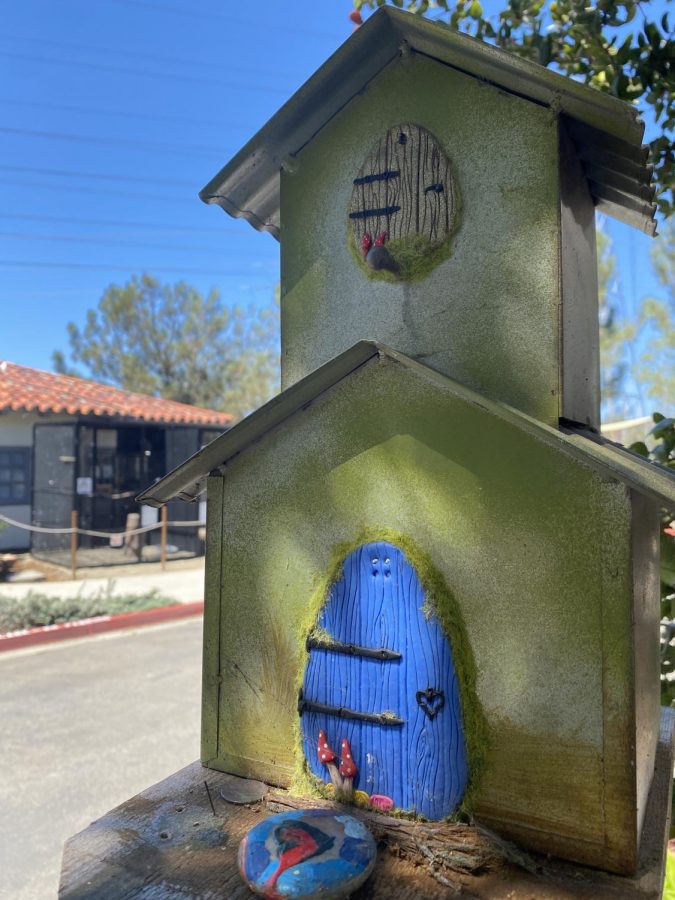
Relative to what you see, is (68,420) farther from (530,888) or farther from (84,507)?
(530,888)

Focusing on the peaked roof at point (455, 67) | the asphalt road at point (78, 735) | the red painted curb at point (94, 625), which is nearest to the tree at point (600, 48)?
the peaked roof at point (455, 67)

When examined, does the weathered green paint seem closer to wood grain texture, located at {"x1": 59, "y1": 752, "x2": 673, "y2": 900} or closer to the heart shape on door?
wood grain texture, located at {"x1": 59, "y1": 752, "x2": 673, "y2": 900}

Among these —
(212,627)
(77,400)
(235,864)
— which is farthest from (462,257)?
(77,400)

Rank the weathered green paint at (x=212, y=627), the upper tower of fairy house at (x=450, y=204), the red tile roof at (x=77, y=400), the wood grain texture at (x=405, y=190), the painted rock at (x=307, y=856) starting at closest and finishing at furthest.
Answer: the painted rock at (x=307, y=856) < the upper tower of fairy house at (x=450, y=204) < the wood grain texture at (x=405, y=190) < the weathered green paint at (x=212, y=627) < the red tile roof at (x=77, y=400)

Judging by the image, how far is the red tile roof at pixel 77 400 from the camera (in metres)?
13.6

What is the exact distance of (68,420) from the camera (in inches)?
555

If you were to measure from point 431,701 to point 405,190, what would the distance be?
5.01 feet

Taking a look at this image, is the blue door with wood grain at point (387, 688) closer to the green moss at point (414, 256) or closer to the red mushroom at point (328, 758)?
the red mushroom at point (328, 758)

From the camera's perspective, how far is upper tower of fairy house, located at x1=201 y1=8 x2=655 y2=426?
1882 millimetres

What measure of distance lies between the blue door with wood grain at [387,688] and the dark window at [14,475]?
47.5ft

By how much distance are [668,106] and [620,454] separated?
2.09m

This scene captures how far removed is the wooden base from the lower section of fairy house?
75 millimetres

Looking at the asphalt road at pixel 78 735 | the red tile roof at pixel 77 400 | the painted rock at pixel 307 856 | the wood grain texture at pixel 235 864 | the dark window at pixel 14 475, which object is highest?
the red tile roof at pixel 77 400

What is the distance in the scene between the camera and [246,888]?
155 cm
